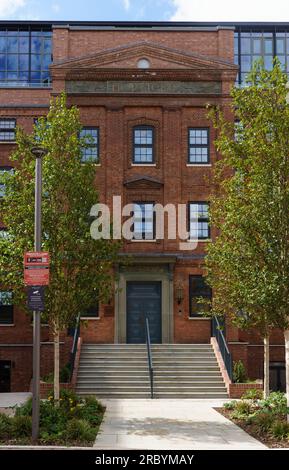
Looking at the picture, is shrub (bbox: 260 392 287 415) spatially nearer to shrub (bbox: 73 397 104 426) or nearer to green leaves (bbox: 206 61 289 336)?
green leaves (bbox: 206 61 289 336)

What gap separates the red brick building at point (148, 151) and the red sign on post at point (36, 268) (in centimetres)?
1216

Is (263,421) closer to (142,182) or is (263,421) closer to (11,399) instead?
(11,399)

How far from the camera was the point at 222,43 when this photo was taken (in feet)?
92.5

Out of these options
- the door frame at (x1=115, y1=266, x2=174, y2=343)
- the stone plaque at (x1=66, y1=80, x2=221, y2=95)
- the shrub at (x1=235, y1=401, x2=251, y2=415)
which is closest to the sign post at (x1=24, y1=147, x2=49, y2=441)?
the shrub at (x1=235, y1=401, x2=251, y2=415)

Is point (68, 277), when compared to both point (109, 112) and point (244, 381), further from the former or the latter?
point (109, 112)

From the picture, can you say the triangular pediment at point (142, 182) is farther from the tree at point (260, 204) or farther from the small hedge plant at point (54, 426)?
the small hedge plant at point (54, 426)

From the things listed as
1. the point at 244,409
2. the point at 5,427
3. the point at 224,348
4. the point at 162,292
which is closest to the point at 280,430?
the point at 244,409

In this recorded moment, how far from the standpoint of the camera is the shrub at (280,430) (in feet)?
46.2

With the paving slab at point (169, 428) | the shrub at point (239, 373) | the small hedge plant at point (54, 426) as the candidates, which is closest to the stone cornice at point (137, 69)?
the shrub at point (239, 373)

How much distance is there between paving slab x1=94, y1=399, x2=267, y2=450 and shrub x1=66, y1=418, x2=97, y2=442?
0.25 metres

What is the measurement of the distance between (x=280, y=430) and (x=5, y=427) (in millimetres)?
5765

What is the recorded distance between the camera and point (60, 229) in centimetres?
1741

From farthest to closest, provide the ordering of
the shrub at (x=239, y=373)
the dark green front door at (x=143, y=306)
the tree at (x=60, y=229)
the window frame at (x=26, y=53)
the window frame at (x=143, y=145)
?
the window frame at (x=26, y=53), the window frame at (x=143, y=145), the dark green front door at (x=143, y=306), the shrub at (x=239, y=373), the tree at (x=60, y=229)

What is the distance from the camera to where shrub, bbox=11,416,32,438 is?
45.9 ft
